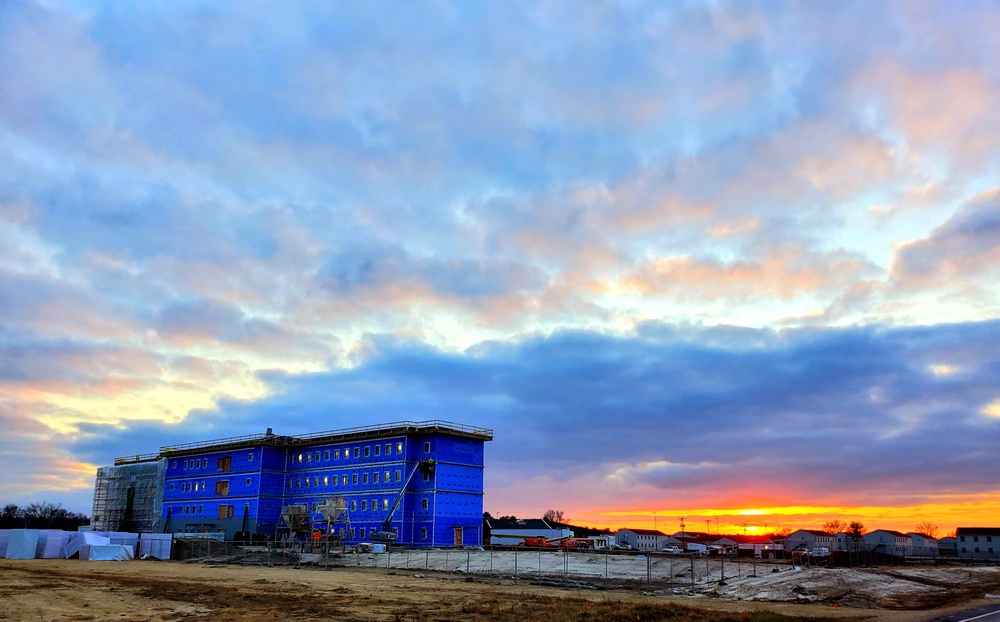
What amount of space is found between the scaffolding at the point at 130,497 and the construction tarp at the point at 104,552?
37.2 metres

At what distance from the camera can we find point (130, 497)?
117m

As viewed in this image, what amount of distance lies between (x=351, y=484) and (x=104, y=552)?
26.5 metres

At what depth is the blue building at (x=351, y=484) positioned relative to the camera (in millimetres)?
80938

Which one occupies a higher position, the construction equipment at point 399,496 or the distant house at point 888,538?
the construction equipment at point 399,496

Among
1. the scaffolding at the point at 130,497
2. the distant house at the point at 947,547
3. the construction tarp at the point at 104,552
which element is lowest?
the distant house at the point at 947,547

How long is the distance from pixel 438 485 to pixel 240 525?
30367 millimetres

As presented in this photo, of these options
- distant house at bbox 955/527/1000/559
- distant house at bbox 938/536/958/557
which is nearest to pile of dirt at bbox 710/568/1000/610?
distant house at bbox 938/536/958/557

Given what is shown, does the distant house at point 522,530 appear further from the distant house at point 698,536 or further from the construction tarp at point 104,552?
the construction tarp at point 104,552

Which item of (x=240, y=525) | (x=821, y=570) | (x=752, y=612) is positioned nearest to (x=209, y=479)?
(x=240, y=525)

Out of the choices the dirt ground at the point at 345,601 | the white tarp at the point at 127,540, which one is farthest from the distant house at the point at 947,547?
the white tarp at the point at 127,540

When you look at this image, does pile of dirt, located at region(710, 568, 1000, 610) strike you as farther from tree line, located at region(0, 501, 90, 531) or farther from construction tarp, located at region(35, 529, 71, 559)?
tree line, located at region(0, 501, 90, 531)

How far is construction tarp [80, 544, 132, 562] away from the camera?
71062 mm

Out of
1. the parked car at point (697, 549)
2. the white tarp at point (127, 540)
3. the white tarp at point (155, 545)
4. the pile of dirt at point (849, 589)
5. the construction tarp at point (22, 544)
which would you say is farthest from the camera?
the parked car at point (697, 549)

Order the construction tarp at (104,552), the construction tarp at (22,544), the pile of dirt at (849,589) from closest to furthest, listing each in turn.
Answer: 1. the pile of dirt at (849,589)
2. the construction tarp at (22,544)
3. the construction tarp at (104,552)
